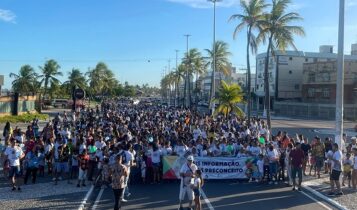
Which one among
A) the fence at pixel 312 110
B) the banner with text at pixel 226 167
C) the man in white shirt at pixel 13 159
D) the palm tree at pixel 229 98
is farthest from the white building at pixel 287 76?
the man in white shirt at pixel 13 159

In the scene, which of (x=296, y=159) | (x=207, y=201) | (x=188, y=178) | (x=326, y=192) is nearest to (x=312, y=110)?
(x=326, y=192)

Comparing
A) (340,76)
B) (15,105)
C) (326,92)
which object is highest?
(326,92)

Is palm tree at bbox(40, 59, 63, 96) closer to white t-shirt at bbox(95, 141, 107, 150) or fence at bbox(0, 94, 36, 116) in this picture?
fence at bbox(0, 94, 36, 116)

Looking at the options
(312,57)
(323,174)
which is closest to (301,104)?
(312,57)

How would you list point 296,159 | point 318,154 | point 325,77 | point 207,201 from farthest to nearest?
point 325,77, point 318,154, point 296,159, point 207,201

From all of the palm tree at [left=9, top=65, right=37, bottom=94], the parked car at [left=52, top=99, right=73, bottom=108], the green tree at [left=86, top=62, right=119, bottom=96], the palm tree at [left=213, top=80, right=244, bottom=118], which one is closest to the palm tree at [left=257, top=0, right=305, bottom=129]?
the palm tree at [left=213, top=80, right=244, bottom=118]

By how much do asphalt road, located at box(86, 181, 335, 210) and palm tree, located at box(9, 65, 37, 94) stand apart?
53.7 metres

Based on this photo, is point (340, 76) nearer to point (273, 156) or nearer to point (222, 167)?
point (273, 156)

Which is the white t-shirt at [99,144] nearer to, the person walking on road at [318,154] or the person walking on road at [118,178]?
the person walking on road at [118,178]

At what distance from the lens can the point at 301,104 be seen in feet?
243

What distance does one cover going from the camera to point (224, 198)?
13.5m

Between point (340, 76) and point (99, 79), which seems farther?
point (99, 79)

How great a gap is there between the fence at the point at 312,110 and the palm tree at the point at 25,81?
145ft

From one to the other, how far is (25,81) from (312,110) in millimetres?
46226
